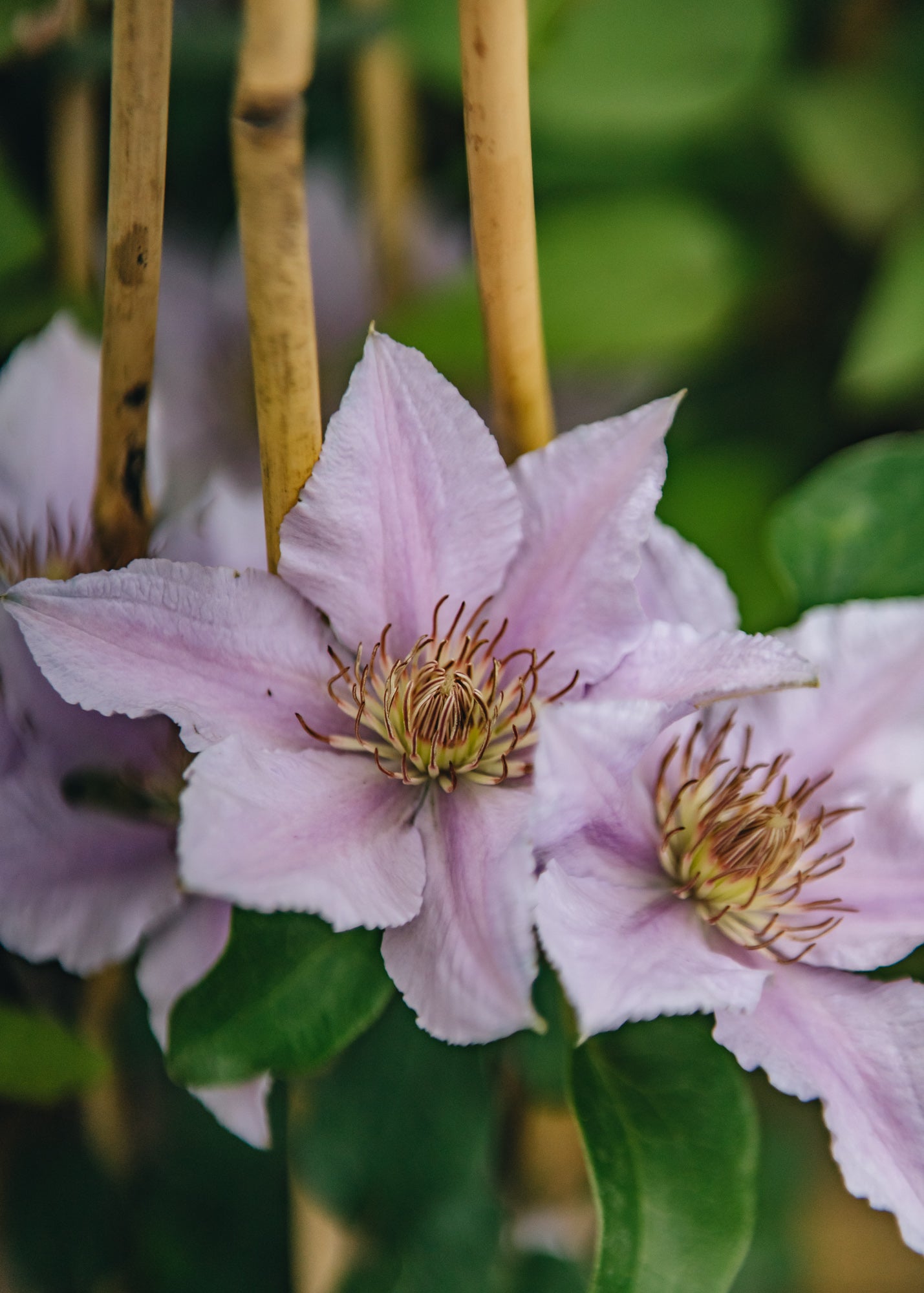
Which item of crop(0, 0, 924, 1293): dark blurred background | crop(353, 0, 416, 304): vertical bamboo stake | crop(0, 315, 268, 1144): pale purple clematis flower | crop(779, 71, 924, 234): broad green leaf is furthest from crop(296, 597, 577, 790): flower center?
crop(779, 71, 924, 234): broad green leaf

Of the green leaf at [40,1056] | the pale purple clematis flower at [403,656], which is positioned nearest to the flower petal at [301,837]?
the pale purple clematis flower at [403,656]

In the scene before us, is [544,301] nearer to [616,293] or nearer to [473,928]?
[616,293]

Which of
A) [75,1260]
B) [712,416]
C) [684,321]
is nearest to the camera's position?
[75,1260]

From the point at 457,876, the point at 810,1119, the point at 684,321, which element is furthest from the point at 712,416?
the point at 457,876

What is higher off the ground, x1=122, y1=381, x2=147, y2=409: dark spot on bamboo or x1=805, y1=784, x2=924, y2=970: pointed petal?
x1=122, y1=381, x2=147, y2=409: dark spot on bamboo

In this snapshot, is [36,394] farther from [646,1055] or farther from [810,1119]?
[810,1119]

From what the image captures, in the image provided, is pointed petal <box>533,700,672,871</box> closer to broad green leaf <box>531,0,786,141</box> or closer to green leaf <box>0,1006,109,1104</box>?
green leaf <box>0,1006,109,1104</box>

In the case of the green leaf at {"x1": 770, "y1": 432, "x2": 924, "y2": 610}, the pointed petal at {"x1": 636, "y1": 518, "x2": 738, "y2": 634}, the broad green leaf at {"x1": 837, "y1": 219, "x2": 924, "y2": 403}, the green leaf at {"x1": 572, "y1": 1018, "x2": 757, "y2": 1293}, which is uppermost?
the broad green leaf at {"x1": 837, "y1": 219, "x2": 924, "y2": 403}
